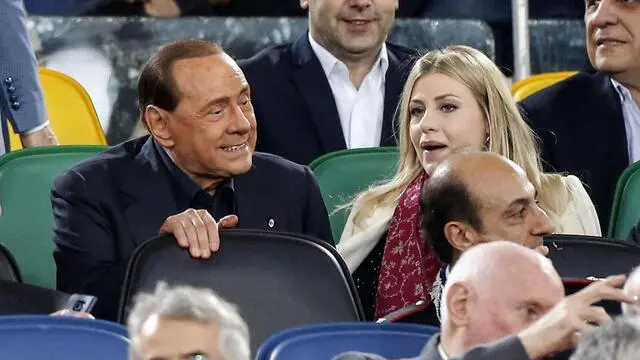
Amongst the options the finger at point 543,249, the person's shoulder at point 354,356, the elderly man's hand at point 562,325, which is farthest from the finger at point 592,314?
the finger at point 543,249

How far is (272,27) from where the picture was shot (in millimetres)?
5238

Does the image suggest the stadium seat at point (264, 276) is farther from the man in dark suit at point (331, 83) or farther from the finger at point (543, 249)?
the man in dark suit at point (331, 83)

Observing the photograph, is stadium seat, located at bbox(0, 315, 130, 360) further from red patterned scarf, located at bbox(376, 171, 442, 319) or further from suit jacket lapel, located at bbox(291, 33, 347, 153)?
suit jacket lapel, located at bbox(291, 33, 347, 153)

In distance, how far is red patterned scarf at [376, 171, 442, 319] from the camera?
339 cm

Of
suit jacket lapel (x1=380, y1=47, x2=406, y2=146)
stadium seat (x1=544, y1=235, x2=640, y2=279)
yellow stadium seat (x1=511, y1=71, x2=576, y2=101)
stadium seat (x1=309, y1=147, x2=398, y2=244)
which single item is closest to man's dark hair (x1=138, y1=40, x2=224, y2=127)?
stadium seat (x1=309, y1=147, x2=398, y2=244)

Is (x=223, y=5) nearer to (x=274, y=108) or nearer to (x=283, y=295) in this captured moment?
(x=274, y=108)

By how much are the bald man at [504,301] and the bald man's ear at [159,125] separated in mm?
1146

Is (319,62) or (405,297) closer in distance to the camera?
(405,297)

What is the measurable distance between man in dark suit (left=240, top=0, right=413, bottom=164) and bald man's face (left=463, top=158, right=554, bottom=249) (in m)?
1.14

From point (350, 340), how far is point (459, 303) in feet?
1.03

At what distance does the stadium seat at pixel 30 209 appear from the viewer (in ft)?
11.7

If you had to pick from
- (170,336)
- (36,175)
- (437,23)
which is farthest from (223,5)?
(170,336)

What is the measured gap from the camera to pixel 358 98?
432cm

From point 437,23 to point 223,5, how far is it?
0.67 meters
